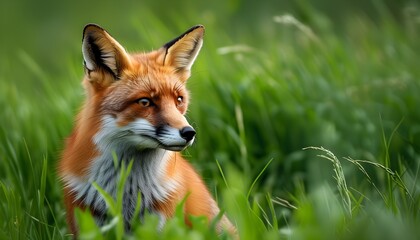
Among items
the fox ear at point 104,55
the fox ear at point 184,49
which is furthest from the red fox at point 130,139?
the fox ear at point 184,49

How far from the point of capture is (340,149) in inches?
230

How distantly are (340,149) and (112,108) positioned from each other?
234cm

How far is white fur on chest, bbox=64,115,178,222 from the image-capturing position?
4.04 m

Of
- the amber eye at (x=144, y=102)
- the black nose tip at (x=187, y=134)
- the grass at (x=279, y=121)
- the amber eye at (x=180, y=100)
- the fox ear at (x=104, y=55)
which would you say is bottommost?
the grass at (x=279, y=121)

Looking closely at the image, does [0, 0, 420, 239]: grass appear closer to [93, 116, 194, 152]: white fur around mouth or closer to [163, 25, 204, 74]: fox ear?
[93, 116, 194, 152]: white fur around mouth

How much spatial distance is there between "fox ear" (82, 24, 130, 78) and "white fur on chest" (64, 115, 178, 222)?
14.3 inches

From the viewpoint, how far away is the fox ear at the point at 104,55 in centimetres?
427

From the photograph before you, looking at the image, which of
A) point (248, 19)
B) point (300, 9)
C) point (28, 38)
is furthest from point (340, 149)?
point (28, 38)

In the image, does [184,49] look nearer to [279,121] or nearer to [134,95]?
[134,95]

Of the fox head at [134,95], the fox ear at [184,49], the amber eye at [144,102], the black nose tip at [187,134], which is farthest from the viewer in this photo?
the fox ear at [184,49]

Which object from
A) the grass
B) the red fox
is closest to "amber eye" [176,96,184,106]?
the red fox

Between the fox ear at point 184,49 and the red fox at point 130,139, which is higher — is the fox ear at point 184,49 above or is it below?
above

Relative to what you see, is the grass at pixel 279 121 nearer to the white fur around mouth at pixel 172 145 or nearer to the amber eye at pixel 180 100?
the white fur around mouth at pixel 172 145

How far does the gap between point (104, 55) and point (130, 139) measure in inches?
22.8
